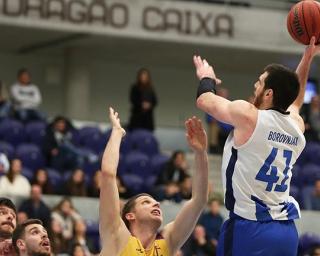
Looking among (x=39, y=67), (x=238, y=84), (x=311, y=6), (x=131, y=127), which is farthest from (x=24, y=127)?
(x=311, y=6)

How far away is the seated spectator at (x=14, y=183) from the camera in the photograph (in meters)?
15.5

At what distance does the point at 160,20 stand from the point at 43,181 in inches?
204

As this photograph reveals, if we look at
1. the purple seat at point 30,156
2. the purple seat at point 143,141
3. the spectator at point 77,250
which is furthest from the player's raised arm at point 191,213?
the purple seat at point 143,141

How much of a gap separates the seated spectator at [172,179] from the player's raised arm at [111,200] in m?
9.62

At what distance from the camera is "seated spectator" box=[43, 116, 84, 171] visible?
683 inches

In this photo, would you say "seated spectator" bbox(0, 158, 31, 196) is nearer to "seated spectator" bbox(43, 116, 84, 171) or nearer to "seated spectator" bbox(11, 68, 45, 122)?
"seated spectator" bbox(43, 116, 84, 171)

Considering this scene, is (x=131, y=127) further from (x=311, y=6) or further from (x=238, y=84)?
(x=311, y=6)

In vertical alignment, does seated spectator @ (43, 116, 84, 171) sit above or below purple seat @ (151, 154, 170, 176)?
above

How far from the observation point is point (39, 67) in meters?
22.6

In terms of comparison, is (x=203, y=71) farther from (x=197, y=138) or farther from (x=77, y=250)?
(x=77, y=250)

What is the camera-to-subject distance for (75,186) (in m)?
16.5

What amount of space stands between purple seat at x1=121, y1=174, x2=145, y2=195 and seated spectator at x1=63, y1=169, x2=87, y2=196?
95 centimetres

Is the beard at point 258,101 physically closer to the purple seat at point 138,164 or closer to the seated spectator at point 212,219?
the seated spectator at point 212,219

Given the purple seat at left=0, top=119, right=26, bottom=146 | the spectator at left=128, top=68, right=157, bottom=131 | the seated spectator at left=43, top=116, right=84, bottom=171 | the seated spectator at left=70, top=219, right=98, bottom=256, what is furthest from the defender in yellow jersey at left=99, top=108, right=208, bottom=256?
the spectator at left=128, top=68, right=157, bottom=131
